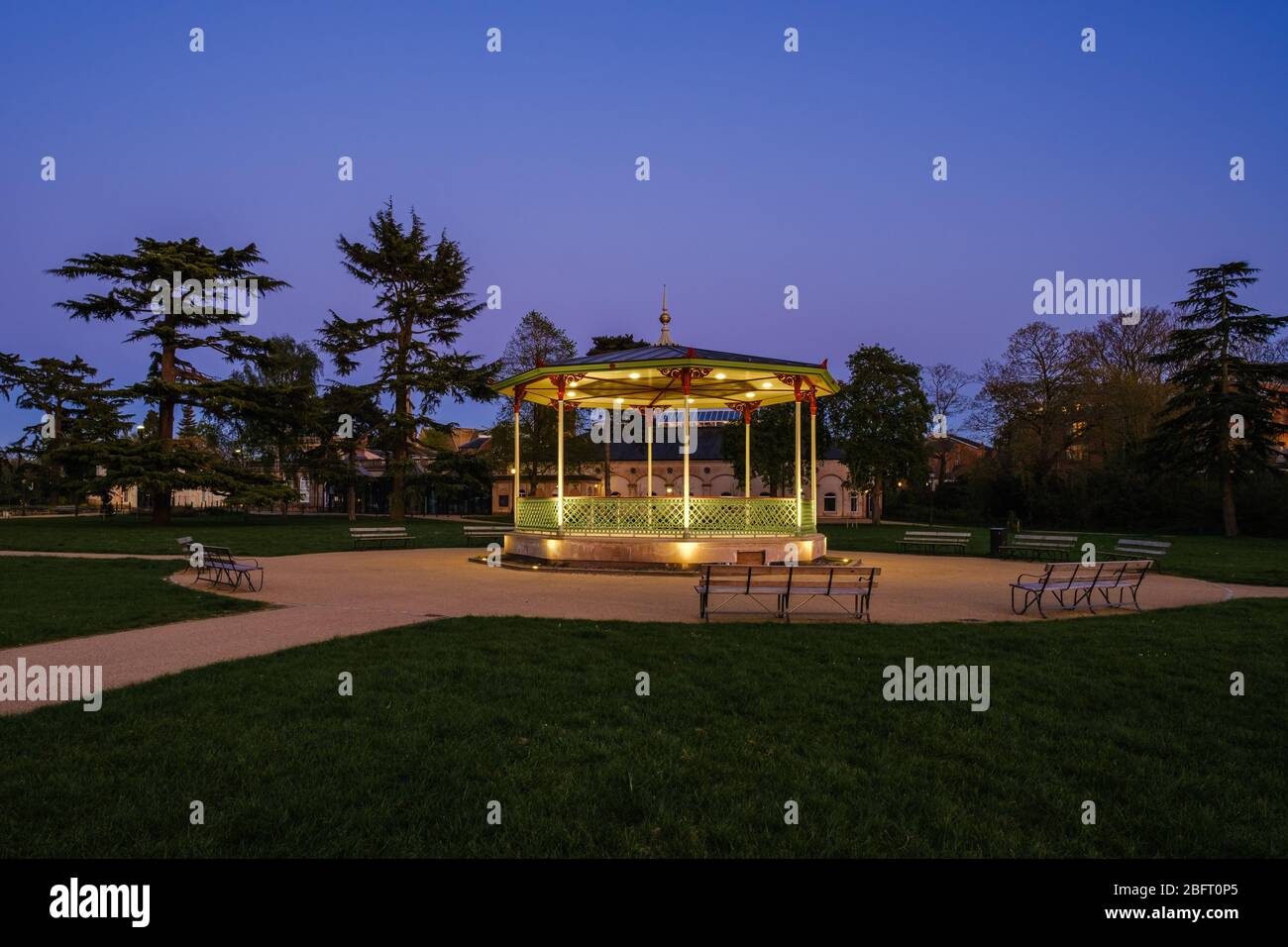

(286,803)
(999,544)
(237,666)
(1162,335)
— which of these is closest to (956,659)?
(286,803)

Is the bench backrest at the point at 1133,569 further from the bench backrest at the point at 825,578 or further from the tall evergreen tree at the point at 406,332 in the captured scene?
the tall evergreen tree at the point at 406,332

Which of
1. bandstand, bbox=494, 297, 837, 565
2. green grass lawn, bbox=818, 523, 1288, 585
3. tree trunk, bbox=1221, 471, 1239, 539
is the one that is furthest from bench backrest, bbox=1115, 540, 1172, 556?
tree trunk, bbox=1221, 471, 1239, 539

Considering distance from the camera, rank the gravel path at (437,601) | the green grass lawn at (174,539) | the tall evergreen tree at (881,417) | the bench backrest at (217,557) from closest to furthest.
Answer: the gravel path at (437,601) → the bench backrest at (217,557) → the green grass lawn at (174,539) → the tall evergreen tree at (881,417)

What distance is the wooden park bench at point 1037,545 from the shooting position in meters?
19.7

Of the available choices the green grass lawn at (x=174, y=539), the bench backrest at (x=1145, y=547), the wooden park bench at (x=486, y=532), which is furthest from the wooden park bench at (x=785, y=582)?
the green grass lawn at (x=174, y=539)

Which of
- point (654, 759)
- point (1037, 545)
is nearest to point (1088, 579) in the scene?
point (654, 759)

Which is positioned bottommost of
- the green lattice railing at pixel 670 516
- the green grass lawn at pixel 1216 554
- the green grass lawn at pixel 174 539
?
the green grass lawn at pixel 1216 554

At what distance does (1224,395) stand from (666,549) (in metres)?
31.9

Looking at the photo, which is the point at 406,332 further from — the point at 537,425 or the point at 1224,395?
the point at 1224,395

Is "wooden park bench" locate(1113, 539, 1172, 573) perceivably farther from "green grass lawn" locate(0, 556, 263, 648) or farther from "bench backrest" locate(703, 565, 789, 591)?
"green grass lawn" locate(0, 556, 263, 648)

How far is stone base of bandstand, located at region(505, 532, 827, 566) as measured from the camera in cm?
1662

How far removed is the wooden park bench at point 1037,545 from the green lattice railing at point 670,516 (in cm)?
752
